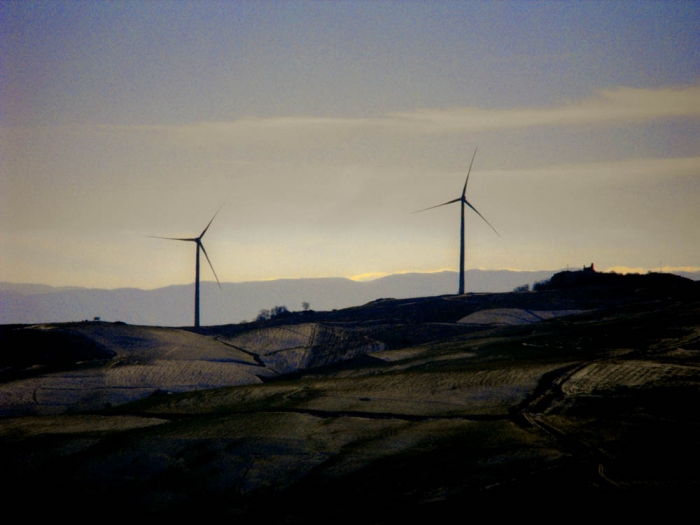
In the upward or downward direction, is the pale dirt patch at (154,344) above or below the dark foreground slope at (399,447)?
above

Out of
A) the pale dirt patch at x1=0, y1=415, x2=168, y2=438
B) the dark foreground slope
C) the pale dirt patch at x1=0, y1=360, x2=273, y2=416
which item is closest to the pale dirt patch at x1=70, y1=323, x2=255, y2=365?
the pale dirt patch at x1=0, y1=360, x2=273, y2=416

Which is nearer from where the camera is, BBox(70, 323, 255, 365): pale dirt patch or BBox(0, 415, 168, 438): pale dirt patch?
BBox(0, 415, 168, 438): pale dirt patch

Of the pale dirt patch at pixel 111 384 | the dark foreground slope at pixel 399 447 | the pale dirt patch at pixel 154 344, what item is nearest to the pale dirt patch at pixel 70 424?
the dark foreground slope at pixel 399 447

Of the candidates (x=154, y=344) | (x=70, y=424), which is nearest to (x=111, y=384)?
(x=70, y=424)

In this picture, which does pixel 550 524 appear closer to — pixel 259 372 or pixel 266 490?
pixel 266 490

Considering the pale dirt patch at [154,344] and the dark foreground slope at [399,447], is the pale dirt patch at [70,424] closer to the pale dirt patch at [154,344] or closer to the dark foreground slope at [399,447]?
the dark foreground slope at [399,447]

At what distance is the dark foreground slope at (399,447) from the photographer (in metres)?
4.45

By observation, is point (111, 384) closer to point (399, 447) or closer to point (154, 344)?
point (154, 344)

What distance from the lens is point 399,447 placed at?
5.35 meters

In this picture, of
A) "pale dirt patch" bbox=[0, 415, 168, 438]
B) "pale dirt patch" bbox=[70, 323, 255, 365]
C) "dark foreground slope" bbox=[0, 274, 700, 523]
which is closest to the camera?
"dark foreground slope" bbox=[0, 274, 700, 523]

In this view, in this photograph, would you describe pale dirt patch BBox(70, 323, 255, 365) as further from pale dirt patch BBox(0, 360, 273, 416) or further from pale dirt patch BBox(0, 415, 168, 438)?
pale dirt patch BBox(0, 415, 168, 438)

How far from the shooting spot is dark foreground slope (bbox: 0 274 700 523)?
4445mm

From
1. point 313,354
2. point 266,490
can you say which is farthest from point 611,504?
point 313,354

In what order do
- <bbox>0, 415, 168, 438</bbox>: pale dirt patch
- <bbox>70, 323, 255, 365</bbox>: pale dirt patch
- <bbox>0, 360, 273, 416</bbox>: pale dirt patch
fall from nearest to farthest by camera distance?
1. <bbox>0, 415, 168, 438</bbox>: pale dirt patch
2. <bbox>0, 360, 273, 416</bbox>: pale dirt patch
3. <bbox>70, 323, 255, 365</bbox>: pale dirt patch
